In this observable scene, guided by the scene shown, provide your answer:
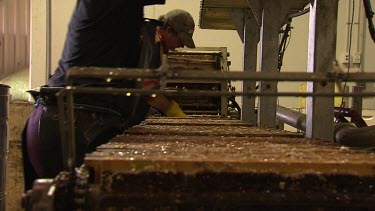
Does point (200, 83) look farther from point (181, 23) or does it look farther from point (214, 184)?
point (214, 184)

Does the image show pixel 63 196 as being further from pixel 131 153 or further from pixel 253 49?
pixel 253 49

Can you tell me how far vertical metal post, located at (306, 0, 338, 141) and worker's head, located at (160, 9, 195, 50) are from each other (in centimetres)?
81

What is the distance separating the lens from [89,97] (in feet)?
5.25

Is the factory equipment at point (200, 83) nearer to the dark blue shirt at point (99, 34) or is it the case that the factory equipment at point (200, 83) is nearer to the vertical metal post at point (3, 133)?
the vertical metal post at point (3, 133)

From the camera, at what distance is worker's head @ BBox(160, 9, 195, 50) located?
7.17ft

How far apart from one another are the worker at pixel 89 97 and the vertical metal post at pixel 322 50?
72 centimetres

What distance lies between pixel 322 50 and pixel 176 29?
91cm

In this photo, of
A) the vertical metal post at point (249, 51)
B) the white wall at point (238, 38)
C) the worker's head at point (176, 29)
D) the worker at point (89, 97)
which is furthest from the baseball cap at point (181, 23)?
the white wall at point (238, 38)

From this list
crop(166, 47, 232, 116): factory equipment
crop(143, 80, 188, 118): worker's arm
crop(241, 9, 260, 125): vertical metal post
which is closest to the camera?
crop(143, 80, 188, 118): worker's arm

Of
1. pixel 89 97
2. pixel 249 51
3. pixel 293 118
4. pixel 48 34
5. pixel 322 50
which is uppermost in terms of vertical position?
pixel 48 34

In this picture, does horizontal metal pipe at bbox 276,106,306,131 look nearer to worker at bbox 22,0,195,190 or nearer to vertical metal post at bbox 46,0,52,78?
worker at bbox 22,0,195,190

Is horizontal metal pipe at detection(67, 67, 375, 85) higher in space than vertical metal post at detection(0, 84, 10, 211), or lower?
higher

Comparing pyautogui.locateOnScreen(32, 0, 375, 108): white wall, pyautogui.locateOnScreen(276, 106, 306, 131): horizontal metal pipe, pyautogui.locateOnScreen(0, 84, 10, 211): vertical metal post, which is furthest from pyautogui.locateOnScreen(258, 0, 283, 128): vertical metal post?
pyautogui.locateOnScreen(32, 0, 375, 108): white wall

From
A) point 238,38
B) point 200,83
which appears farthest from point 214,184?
point 238,38
